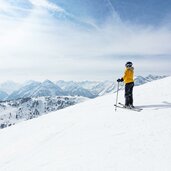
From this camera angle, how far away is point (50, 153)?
10.2 meters

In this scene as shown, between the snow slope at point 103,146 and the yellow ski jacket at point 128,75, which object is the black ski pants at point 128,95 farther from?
the snow slope at point 103,146

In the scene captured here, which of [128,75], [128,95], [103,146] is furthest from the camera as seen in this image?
[128,75]

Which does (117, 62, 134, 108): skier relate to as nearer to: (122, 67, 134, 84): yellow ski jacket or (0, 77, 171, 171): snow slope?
(122, 67, 134, 84): yellow ski jacket

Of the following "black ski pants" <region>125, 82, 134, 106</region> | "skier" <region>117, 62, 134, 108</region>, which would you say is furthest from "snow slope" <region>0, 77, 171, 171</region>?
"skier" <region>117, 62, 134, 108</region>

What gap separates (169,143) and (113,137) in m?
2.42

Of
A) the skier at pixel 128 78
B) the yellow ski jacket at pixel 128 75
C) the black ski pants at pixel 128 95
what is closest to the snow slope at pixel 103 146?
the black ski pants at pixel 128 95

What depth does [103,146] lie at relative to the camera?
368 inches

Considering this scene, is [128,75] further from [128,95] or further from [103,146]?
[103,146]

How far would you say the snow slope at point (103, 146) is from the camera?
7691 mm

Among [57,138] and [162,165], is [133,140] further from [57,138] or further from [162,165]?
[57,138]

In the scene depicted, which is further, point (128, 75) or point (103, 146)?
point (128, 75)

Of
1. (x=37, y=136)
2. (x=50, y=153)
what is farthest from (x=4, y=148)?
(x=50, y=153)

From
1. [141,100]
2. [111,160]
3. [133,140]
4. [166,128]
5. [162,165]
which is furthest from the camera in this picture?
[141,100]

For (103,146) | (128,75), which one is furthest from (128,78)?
(103,146)
